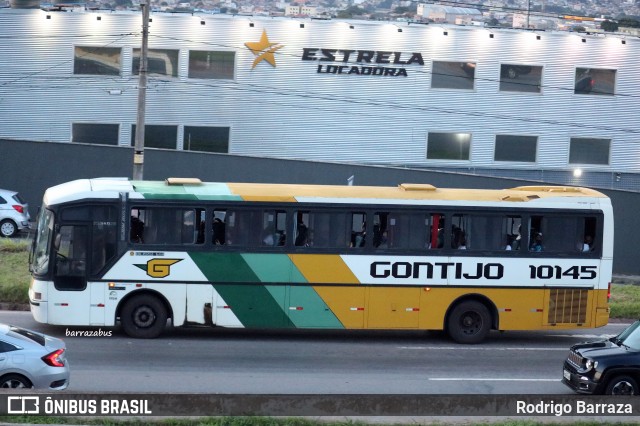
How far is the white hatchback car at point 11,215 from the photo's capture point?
32344 millimetres

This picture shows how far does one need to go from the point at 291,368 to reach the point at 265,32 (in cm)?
2693

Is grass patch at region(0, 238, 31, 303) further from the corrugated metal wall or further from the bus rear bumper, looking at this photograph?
the corrugated metal wall

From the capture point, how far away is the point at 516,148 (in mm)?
43594

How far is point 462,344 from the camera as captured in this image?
19062mm

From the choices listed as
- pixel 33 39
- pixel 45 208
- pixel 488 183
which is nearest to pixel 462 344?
pixel 45 208

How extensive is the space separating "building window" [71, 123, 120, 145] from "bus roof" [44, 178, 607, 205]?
73.5 ft

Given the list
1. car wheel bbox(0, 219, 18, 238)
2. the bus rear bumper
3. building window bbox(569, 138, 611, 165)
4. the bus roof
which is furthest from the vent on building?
building window bbox(569, 138, 611, 165)

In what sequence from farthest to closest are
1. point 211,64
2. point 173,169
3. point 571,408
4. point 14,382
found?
point 211,64 < point 173,169 < point 14,382 < point 571,408

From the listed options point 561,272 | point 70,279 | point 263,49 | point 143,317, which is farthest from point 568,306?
point 263,49

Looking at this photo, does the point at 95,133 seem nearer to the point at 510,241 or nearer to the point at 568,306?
the point at 510,241

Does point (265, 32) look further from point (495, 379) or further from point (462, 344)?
point (495, 379)

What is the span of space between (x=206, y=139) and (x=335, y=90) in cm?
600

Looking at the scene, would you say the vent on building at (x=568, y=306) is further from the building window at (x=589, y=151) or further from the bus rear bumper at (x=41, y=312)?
the building window at (x=589, y=151)

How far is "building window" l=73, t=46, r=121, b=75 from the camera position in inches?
1604
